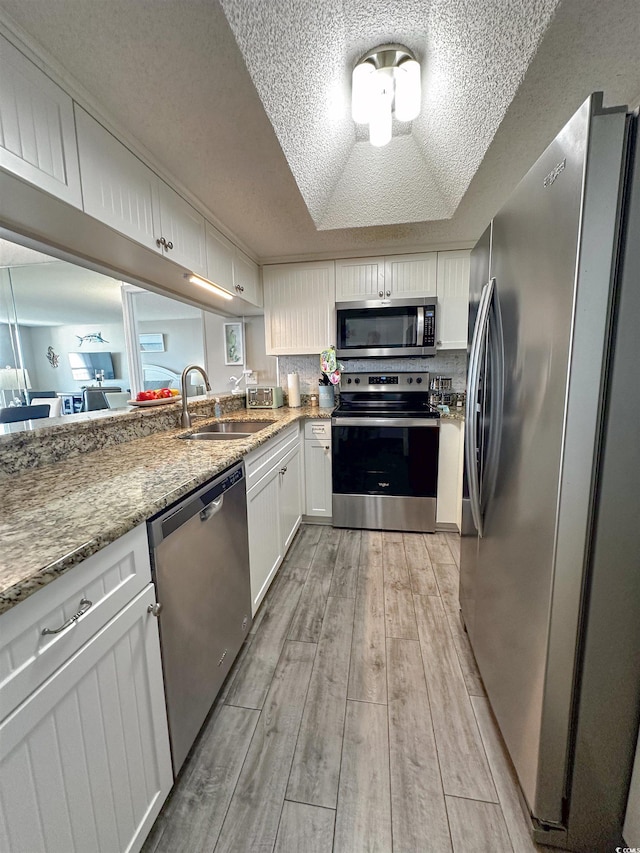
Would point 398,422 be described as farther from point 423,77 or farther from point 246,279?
point 423,77

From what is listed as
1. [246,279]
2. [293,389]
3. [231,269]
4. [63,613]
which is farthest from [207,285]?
[63,613]

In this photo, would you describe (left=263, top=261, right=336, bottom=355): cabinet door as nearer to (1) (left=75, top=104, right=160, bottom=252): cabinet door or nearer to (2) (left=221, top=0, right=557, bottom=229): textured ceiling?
(2) (left=221, top=0, right=557, bottom=229): textured ceiling

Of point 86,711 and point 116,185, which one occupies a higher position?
point 116,185

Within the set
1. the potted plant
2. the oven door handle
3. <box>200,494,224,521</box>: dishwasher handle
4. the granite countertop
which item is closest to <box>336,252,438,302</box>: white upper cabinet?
the potted plant

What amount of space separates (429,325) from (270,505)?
6.12 feet

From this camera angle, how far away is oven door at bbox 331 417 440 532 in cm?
260

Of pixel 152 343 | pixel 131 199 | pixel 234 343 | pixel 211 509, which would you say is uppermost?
pixel 131 199

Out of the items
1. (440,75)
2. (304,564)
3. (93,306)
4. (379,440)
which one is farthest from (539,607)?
(93,306)

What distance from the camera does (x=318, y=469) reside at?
2.82 meters

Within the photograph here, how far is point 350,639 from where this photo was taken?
64.8 inches

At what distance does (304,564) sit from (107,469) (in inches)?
56.9

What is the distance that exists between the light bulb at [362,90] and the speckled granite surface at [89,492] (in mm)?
1547

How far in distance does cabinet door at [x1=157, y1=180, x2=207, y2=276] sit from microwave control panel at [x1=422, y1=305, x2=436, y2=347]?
1672mm

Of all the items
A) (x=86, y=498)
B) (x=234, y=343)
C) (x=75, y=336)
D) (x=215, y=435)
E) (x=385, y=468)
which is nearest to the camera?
(x=86, y=498)
